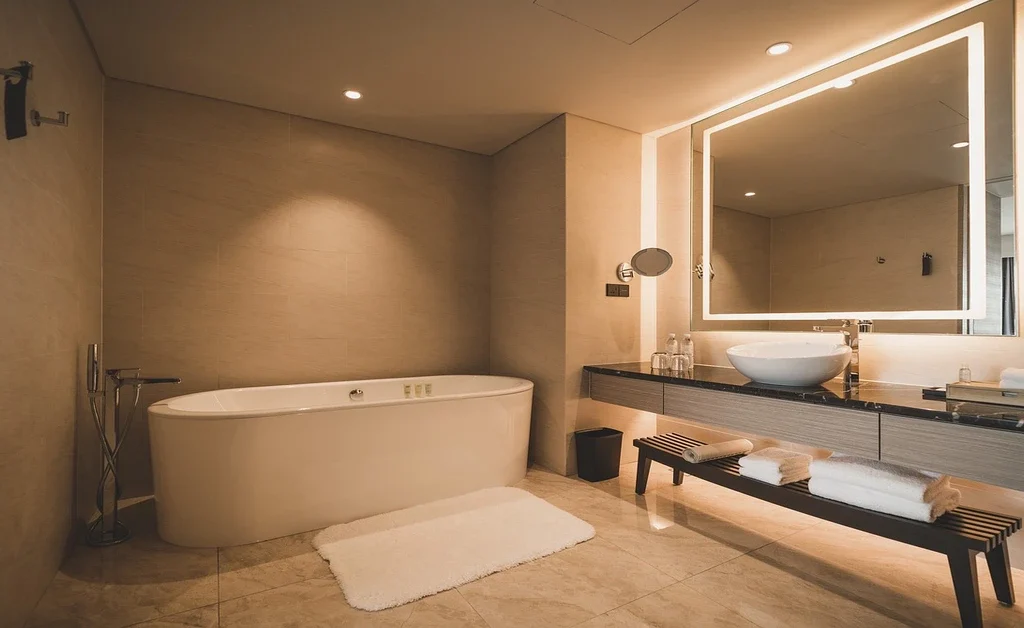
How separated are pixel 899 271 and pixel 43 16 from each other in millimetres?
3624

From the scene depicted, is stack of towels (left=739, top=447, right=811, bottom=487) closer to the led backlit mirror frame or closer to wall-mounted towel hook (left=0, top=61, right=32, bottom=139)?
the led backlit mirror frame

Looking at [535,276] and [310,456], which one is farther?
[535,276]

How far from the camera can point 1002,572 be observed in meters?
1.81

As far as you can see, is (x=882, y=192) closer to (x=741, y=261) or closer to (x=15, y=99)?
(x=741, y=261)

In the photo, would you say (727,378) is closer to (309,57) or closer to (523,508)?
(523,508)

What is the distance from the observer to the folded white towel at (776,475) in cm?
218

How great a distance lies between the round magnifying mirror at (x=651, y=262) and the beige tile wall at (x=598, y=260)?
22 centimetres

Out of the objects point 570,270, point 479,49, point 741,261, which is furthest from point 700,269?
point 479,49

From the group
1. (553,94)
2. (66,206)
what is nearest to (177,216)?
(66,206)

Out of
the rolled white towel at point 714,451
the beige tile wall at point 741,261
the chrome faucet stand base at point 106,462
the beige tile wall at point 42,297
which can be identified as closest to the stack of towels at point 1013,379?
the rolled white towel at point 714,451

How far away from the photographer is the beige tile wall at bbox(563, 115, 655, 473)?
3287 mm

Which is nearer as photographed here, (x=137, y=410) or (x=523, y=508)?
(x=523, y=508)

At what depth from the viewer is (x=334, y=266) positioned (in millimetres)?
3467

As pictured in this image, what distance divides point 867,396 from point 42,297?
3103 mm
